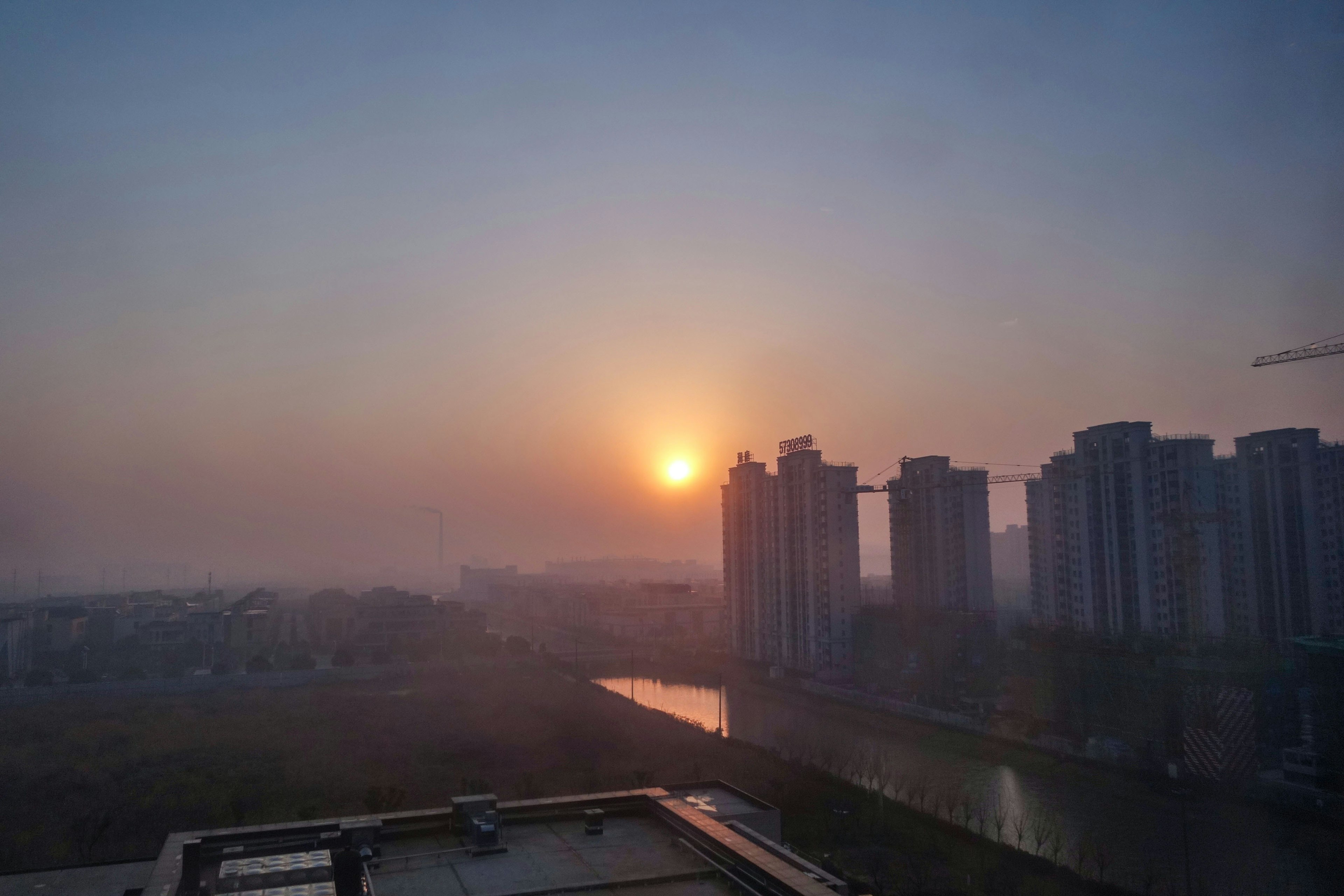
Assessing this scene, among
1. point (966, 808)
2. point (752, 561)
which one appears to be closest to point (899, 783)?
point (966, 808)

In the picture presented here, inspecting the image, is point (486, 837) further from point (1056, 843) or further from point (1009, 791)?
point (1009, 791)

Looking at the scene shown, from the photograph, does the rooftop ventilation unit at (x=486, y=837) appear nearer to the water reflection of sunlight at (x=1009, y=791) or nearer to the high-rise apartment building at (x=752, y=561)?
the water reflection of sunlight at (x=1009, y=791)

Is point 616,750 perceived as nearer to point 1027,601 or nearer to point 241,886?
point 241,886

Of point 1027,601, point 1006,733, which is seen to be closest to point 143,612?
point 1006,733

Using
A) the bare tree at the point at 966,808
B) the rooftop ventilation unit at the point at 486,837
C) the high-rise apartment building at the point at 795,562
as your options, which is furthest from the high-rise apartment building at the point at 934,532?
the rooftop ventilation unit at the point at 486,837

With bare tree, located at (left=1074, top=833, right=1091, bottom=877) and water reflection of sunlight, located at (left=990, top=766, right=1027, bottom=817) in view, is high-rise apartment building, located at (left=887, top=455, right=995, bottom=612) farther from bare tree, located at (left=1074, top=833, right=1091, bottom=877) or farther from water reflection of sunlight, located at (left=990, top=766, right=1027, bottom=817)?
bare tree, located at (left=1074, top=833, right=1091, bottom=877)
